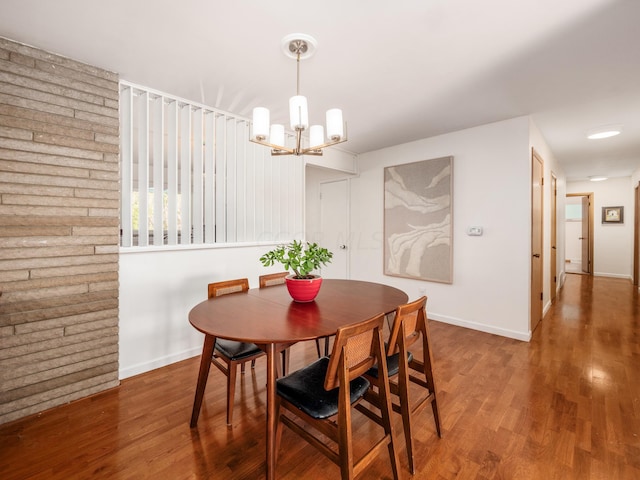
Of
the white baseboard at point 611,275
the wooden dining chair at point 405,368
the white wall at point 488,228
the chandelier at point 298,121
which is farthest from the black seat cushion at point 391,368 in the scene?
the white baseboard at point 611,275

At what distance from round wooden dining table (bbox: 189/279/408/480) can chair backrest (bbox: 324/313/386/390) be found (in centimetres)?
16

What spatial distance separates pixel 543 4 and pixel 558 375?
269 centimetres

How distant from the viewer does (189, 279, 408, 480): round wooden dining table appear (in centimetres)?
140

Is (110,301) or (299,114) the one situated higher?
(299,114)

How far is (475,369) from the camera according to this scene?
259 cm

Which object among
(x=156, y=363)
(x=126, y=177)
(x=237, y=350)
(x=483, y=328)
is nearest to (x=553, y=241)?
(x=483, y=328)

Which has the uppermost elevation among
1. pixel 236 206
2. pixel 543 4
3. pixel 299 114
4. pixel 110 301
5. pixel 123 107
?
pixel 543 4

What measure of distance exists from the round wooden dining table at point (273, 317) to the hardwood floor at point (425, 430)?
0.27 m

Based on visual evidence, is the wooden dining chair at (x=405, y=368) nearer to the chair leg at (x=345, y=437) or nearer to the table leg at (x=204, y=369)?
the chair leg at (x=345, y=437)

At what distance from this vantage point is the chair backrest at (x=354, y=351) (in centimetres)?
125

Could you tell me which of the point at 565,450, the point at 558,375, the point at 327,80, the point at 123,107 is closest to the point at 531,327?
the point at 558,375

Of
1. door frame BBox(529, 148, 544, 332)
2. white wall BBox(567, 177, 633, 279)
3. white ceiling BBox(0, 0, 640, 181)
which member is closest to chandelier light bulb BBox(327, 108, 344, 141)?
white ceiling BBox(0, 0, 640, 181)

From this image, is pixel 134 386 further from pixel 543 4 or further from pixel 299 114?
pixel 543 4

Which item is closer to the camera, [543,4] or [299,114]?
[543,4]
